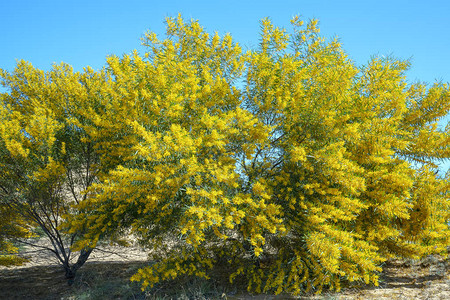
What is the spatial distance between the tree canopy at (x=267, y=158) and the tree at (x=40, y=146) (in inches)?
4.4

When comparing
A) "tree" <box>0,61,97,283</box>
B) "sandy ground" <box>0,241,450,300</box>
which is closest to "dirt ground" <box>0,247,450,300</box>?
"sandy ground" <box>0,241,450,300</box>

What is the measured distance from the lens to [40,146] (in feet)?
24.9

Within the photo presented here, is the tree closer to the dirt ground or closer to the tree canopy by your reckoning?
the tree canopy

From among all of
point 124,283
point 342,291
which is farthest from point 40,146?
point 342,291

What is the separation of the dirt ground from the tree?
0.82 metres

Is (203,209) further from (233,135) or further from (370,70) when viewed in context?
(370,70)

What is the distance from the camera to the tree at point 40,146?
24.6 feet

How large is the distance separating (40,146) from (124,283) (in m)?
3.82

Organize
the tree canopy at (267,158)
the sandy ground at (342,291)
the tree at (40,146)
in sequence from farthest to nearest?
the tree at (40,146) → the sandy ground at (342,291) → the tree canopy at (267,158)

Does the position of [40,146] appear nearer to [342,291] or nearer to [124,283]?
[124,283]

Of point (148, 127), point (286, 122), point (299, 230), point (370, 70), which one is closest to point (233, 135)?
point (286, 122)

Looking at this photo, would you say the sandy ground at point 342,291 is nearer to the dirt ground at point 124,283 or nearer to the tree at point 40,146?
the dirt ground at point 124,283

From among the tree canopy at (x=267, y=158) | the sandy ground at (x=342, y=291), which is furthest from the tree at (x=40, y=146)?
the sandy ground at (x=342, y=291)

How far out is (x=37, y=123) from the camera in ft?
24.1
